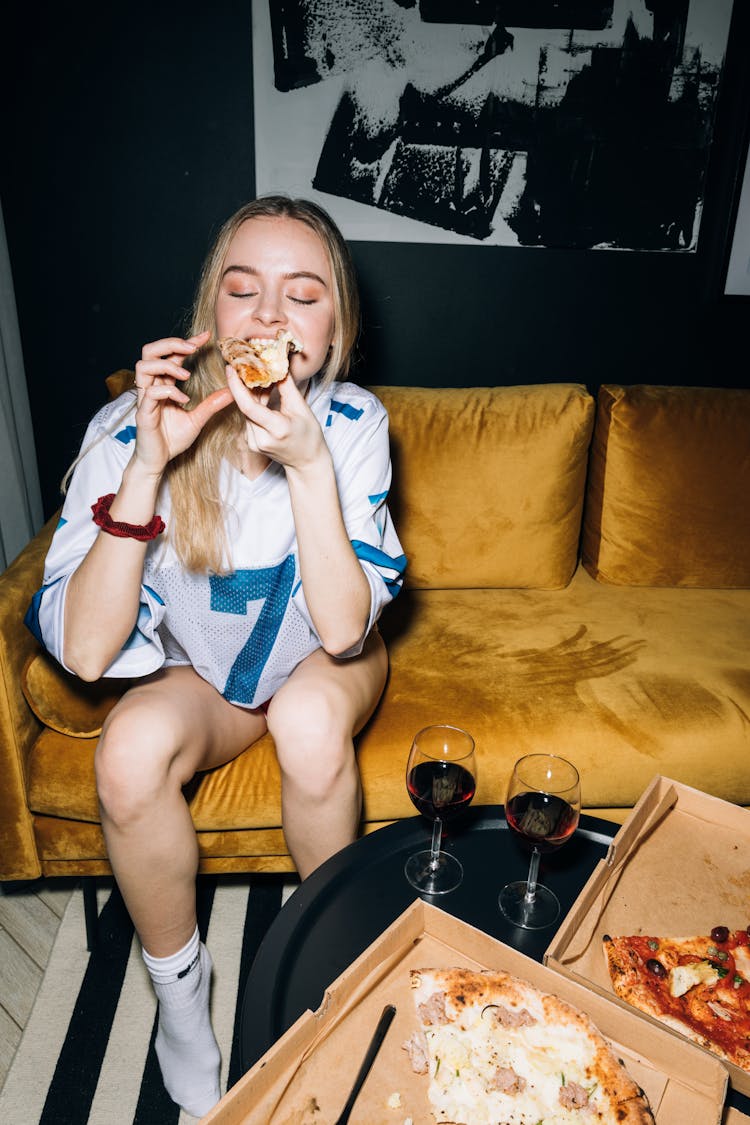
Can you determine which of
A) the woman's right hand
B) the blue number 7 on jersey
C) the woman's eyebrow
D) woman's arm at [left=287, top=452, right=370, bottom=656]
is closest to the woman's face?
the woman's eyebrow

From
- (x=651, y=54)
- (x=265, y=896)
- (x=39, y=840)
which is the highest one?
(x=651, y=54)

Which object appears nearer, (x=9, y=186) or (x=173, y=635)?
(x=173, y=635)

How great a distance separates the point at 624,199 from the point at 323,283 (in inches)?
52.2

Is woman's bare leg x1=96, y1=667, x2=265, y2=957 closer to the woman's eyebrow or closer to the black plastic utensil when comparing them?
the black plastic utensil

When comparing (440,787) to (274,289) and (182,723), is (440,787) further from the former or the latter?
(274,289)

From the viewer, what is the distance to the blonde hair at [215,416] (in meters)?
1.43

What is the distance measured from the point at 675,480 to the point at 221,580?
129cm

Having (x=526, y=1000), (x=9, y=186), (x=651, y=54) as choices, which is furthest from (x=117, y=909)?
(x=651, y=54)

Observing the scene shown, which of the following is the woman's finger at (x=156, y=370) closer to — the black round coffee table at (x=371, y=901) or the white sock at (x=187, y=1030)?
the black round coffee table at (x=371, y=901)

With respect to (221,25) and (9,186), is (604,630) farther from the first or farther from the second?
(9,186)

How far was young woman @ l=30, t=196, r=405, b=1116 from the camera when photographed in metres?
1.29

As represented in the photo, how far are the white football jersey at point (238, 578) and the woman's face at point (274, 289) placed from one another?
0.24m

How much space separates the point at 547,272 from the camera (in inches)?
94.4

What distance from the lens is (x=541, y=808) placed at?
103 centimetres
